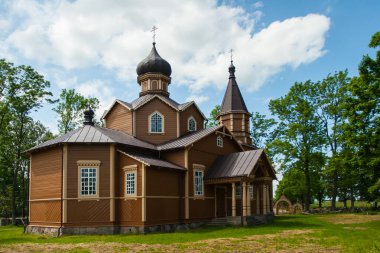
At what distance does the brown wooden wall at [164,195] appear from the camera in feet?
64.5

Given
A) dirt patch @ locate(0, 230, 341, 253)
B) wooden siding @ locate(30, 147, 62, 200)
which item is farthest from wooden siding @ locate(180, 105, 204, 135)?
dirt patch @ locate(0, 230, 341, 253)

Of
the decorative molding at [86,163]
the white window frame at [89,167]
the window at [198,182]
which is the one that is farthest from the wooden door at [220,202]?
the decorative molding at [86,163]

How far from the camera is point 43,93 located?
32.8m

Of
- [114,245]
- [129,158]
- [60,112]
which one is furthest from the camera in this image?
[60,112]

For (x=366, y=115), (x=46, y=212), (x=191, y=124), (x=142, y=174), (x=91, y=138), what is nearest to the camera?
(x=142, y=174)

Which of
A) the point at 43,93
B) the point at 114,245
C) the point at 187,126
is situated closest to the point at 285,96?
the point at 187,126

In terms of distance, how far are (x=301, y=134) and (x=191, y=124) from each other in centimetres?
1756

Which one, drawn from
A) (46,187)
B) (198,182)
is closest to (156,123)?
(198,182)

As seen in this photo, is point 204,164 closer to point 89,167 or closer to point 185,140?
point 185,140

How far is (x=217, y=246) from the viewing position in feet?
44.8

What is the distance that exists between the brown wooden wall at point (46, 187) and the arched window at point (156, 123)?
20.6ft

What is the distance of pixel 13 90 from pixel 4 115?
2.16 m

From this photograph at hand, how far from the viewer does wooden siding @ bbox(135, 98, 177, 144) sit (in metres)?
24.3

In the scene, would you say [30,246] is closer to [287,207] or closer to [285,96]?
[285,96]
